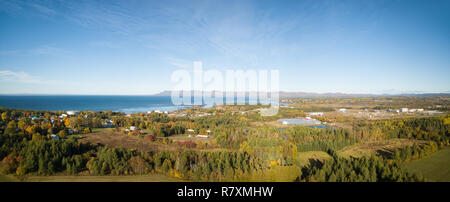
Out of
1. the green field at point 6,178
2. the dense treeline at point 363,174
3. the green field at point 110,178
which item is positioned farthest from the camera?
the green field at point 110,178

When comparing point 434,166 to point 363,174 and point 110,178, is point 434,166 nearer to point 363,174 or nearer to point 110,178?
point 363,174

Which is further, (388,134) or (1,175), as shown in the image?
(388,134)

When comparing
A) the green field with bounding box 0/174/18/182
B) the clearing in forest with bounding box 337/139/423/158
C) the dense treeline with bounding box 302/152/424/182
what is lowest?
the clearing in forest with bounding box 337/139/423/158

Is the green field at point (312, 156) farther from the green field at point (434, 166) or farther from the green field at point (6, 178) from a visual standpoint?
the green field at point (6, 178)

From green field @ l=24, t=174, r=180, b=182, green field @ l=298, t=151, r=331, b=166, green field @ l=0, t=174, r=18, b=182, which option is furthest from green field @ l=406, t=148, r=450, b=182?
green field @ l=0, t=174, r=18, b=182

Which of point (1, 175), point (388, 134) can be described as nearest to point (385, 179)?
point (388, 134)

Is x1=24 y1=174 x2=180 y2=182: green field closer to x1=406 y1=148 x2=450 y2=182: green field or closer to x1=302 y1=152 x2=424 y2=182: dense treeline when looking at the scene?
x1=302 y1=152 x2=424 y2=182: dense treeline

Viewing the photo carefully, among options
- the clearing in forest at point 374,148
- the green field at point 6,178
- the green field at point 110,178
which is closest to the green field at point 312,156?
the clearing in forest at point 374,148
